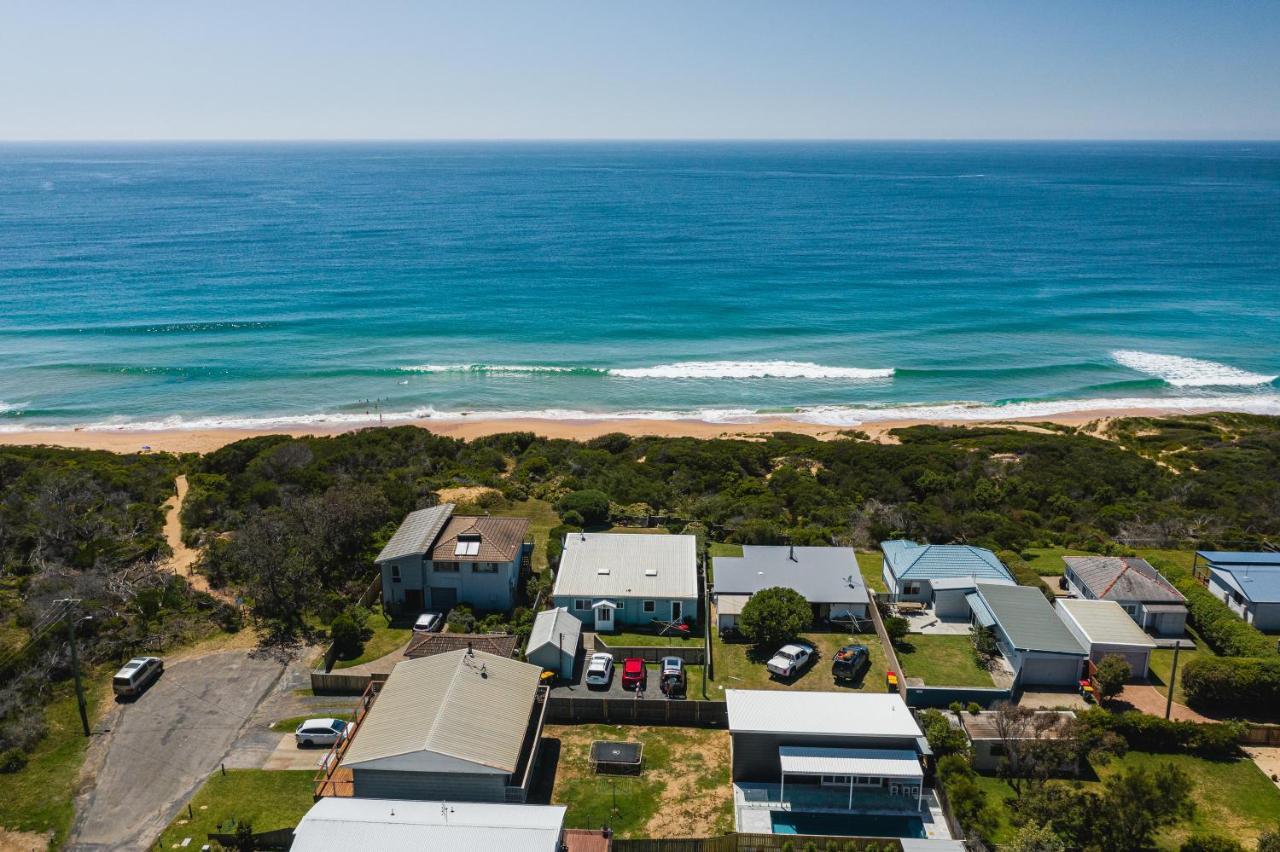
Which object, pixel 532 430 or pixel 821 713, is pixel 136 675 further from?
pixel 532 430

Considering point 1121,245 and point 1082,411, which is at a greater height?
point 1121,245

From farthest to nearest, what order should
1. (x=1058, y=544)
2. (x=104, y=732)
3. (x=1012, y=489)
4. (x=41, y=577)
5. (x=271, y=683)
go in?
(x=1012, y=489) < (x=1058, y=544) < (x=41, y=577) < (x=271, y=683) < (x=104, y=732)

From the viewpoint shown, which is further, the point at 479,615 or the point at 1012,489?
the point at 1012,489

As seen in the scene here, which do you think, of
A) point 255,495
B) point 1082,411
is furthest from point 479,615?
point 1082,411

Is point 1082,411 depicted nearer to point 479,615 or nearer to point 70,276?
point 479,615

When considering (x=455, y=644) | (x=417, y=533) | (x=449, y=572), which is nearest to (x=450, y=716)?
(x=455, y=644)

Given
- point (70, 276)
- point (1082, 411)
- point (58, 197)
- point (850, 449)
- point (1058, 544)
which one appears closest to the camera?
point (1058, 544)
